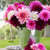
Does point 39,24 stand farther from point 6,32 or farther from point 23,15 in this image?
point 6,32

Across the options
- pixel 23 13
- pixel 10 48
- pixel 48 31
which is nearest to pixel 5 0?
pixel 48 31

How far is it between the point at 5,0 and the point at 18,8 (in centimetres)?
417

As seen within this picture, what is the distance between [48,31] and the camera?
20.6 feet

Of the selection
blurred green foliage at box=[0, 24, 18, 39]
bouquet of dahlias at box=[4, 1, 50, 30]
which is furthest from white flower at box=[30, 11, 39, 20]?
blurred green foliage at box=[0, 24, 18, 39]

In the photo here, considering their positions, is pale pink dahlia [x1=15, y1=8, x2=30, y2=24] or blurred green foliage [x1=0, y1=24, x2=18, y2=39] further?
blurred green foliage [x1=0, y1=24, x2=18, y2=39]

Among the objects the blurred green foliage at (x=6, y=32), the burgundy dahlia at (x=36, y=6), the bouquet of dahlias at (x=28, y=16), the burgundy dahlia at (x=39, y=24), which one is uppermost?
the burgundy dahlia at (x=36, y=6)

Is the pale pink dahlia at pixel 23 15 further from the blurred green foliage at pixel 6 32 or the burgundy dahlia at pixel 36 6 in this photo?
the blurred green foliage at pixel 6 32

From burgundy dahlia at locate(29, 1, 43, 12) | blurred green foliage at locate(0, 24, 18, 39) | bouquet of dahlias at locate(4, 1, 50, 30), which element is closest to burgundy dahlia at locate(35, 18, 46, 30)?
bouquet of dahlias at locate(4, 1, 50, 30)

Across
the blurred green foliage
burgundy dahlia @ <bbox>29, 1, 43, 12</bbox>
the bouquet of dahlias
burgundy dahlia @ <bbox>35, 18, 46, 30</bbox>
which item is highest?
burgundy dahlia @ <bbox>29, 1, 43, 12</bbox>

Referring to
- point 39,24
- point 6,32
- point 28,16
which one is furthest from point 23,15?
point 6,32

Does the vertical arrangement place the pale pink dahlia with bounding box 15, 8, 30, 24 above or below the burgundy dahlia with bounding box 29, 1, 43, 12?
below

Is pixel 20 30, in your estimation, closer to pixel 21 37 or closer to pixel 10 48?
pixel 21 37

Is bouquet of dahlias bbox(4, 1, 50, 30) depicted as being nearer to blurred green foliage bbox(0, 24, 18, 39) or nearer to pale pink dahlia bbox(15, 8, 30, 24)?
pale pink dahlia bbox(15, 8, 30, 24)

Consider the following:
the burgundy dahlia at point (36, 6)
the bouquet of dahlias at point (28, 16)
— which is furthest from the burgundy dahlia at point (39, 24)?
the burgundy dahlia at point (36, 6)
